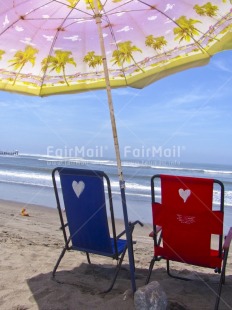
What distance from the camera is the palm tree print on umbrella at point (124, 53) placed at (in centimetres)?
401

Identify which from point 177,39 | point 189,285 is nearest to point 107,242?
point 189,285

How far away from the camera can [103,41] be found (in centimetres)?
328

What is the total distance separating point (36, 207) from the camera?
35.6 ft

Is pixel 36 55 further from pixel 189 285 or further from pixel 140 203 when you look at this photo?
pixel 140 203

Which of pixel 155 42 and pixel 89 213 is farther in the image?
pixel 155 42

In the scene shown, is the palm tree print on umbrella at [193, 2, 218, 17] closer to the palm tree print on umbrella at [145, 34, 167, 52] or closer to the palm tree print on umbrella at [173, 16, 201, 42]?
the palm tree print on umbrella at [173, 16, 201, 42]

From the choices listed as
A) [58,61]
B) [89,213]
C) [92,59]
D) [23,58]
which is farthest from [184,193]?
[23,58]

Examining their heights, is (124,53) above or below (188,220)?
above

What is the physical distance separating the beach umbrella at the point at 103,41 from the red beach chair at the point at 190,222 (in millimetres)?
442

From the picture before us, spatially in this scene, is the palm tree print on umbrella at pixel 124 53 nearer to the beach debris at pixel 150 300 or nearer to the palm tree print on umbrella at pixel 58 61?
the palm tree print on umbrella at pixel 58 61

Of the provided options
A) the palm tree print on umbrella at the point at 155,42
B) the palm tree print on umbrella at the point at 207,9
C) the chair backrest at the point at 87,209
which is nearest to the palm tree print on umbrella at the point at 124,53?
the palm tree print on umbrella at the point at 155,42

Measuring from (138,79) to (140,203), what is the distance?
884 centimetres

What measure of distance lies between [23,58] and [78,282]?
8.56 feet

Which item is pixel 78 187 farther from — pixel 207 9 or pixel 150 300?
pixel 207 9
